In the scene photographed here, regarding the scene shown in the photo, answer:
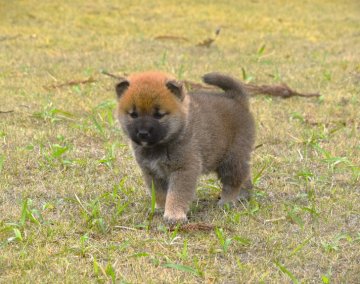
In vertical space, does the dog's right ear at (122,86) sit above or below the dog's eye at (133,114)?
above

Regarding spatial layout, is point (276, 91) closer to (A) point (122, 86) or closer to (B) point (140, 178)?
(B) point (140, 178)

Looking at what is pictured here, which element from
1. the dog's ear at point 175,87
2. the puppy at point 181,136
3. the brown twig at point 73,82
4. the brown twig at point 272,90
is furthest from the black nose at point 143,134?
the brown twig at point 73,82

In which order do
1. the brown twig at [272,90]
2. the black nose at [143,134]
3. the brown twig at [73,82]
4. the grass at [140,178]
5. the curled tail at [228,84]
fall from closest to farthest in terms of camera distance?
the grass at [140,178] → the black nose at [143,134] → the curled tail at [228,84] → the brown twig at [272,90] → the brown twig at [73,82]

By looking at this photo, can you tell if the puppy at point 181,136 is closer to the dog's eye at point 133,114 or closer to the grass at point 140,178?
the dog's eye at point 133,114

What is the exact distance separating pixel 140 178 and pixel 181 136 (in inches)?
39.2

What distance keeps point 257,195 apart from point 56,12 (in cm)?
954

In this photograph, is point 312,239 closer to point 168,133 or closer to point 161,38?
point 168,133

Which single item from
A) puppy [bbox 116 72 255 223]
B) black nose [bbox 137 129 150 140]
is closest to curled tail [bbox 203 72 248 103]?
puppy [bbox 116 72 255 223]

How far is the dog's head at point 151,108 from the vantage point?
4.46m

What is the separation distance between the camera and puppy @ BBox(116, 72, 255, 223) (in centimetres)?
450

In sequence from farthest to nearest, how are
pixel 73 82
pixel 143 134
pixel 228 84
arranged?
pixel 73 82, pixel 228 84, pixel 143 134

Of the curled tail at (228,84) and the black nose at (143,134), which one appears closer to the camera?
the black nose at (143,134)

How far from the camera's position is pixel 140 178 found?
5578 mm

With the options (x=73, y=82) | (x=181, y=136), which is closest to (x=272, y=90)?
(x=73, y=82)
